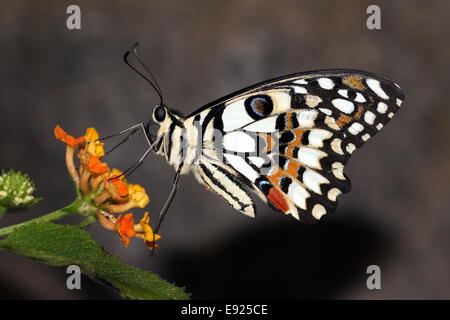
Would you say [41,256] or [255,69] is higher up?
[255,69]

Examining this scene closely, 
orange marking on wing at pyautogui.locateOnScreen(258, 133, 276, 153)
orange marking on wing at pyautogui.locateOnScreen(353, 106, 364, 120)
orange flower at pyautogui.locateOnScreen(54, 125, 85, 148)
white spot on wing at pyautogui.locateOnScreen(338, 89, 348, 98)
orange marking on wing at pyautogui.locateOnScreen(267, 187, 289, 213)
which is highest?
white spot on wing at pyautogui.locateOnScreen(338, 89, 348, 98)

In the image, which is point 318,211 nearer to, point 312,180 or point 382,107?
point 312,180

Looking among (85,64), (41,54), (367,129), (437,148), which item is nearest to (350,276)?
(437,148)

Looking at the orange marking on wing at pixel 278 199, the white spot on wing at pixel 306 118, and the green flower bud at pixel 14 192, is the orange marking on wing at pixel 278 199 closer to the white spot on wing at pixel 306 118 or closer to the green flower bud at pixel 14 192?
the white spot on wing at pixel 306 118

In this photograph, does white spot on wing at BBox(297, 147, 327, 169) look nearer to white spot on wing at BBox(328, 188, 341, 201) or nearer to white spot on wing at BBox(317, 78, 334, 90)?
white spot on wing at BBox(328, 188, 341, 201)

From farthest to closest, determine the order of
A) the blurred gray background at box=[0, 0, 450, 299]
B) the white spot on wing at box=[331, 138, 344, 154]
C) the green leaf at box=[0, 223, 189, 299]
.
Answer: the blurred gray background at box=[0, 0, 450, 299], the white spot on wing at box=[331, 138, 344, 154], the green leaf at box=[0, 223, 189, 299]

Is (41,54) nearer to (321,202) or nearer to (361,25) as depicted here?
(361,25)

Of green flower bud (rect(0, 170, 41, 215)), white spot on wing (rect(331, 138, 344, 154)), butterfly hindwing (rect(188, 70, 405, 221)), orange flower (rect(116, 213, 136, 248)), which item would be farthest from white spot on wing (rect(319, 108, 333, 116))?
green flower bud (rect(0, 170, 41, 215))
